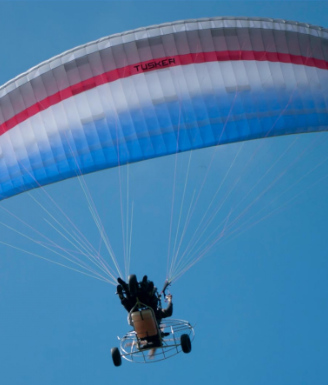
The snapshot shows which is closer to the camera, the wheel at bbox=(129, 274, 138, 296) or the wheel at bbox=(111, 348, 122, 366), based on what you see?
the wheel at bbox=(129, 274, 138, 296)

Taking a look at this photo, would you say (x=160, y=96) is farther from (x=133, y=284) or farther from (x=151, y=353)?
(x=151, y=353)

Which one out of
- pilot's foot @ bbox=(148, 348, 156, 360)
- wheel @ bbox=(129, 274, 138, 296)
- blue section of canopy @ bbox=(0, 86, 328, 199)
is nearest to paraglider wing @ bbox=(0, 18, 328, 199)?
blue section of canopy @ bbox=(0, 86, 328, 199)

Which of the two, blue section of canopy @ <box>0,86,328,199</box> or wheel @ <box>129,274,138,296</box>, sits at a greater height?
blue section of canopy @ <box>0,86,328,199</box>

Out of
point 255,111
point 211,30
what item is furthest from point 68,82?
point 255,111

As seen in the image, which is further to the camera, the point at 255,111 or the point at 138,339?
the point at 255,111

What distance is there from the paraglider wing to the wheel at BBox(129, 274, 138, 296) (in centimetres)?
299

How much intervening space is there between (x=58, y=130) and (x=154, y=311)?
429 cm

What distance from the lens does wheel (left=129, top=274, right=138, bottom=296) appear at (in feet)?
37.0

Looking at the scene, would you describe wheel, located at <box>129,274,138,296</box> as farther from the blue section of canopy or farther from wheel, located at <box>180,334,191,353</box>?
the blue section of canopy

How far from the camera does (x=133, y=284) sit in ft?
37.2

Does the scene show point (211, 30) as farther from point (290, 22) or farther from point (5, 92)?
point (5, 92)

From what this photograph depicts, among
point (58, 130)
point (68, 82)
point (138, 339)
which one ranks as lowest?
point (138, 339)

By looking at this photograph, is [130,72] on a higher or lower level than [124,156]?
higher

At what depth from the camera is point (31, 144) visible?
13.3m
